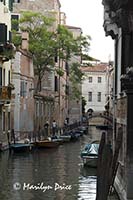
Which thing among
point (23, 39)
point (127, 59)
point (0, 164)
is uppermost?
point (23, 39)

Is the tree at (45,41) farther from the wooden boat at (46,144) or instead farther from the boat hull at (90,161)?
the boat hull at (90,161)

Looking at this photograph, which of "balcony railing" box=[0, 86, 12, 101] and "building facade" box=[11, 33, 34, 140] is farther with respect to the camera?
"building facade" box=[11, 33, 34, 140]

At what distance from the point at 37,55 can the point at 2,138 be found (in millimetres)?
13128

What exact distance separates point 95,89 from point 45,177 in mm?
87527

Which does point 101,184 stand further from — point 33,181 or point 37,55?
point 37,55

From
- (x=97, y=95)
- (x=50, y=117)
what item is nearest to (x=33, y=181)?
(x=50, y=117)

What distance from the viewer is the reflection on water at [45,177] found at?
19.6 metres

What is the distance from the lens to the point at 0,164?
28875mm

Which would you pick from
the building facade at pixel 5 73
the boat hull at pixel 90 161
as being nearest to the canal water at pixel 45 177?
the boat hull at pixel 90 161

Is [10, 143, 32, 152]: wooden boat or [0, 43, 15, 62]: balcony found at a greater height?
[0, 43, 15, 62]: balcony

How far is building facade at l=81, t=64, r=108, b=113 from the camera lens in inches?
4336

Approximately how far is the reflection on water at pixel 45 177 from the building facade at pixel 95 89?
74072 millimetres

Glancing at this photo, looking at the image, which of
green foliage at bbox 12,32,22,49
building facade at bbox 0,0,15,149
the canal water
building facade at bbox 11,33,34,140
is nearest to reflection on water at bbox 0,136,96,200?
the canal water

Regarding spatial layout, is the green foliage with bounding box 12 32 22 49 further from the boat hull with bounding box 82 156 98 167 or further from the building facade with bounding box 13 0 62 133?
the boat hull with bounding box 82 156 98 167
